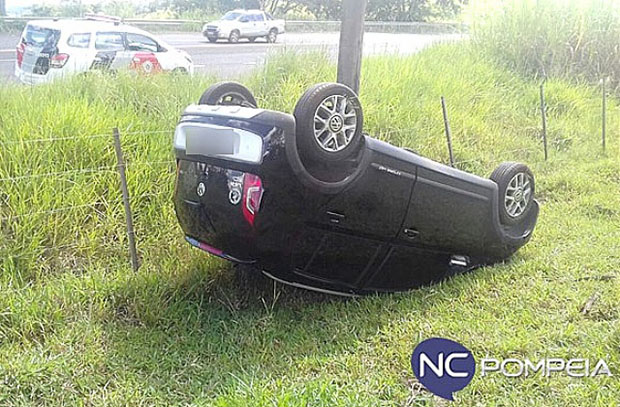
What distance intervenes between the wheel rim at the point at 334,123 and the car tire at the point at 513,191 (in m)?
1.57

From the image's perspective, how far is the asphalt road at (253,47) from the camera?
8.26m

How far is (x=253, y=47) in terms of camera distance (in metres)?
12.5

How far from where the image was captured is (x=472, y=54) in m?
11.3

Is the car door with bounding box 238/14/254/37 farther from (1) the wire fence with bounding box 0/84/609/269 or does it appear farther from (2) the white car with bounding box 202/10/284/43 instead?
(1) the wire fence with bounding box 0/84/609/269

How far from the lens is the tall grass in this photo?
11758 mm

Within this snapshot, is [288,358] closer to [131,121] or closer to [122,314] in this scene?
[122,314]

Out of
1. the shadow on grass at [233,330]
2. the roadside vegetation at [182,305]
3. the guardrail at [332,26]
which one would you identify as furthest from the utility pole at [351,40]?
the guardrail at [332,26]

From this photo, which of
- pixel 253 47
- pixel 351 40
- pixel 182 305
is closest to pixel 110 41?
pixel 253 47

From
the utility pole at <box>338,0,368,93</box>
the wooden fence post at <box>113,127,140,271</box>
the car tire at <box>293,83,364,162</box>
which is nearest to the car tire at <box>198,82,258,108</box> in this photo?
the wooden fence post at <box>113,127,140,271</box>

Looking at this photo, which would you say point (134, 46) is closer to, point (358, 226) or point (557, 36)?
point (557, 36)

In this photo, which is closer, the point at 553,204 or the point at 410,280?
the point at 410,280

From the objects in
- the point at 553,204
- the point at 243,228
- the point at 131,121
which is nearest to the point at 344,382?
the point at 243,228

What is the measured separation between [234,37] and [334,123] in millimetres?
15038

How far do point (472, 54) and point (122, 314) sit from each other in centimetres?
910
